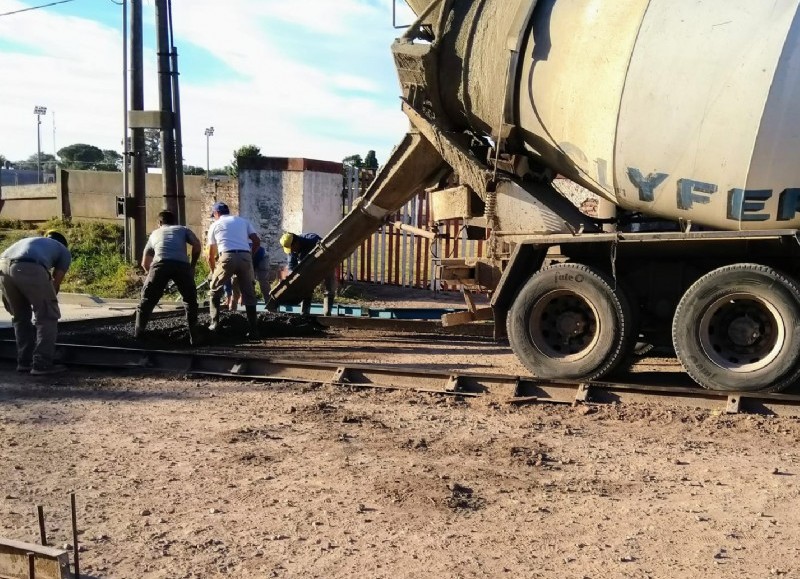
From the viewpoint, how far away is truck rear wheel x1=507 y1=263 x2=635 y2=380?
636 cm

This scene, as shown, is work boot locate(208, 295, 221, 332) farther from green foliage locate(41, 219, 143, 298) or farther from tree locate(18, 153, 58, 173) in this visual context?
tree locate(18, 153, 58, 173)

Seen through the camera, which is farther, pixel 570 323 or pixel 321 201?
pixel 321 201

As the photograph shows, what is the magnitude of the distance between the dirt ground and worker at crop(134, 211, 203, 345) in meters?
2.09

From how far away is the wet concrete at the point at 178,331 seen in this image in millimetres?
8773

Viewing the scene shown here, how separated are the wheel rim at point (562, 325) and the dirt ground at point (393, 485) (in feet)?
2.79

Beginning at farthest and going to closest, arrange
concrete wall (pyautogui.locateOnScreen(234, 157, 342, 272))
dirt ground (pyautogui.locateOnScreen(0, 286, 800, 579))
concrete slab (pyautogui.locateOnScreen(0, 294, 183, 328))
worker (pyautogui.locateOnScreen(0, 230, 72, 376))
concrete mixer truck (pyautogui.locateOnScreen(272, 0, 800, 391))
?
concrete wall (pyautogui.locateOnScreen(234, 157, 342, 272))
concrete slab (pyautogui.locateOnScreen(0, 294, 183, 328))
worker (pyautogui.locateOnScreen(0, 230, 72, 376))
concrete mixer truck (pyautogui.locateOnScreen(272, 0, 800, 391))
dirt ground (pyautogui.locateOnScreen(0, 286, 800, 579))

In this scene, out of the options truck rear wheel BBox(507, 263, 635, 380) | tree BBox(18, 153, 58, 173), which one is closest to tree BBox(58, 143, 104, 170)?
tree BBox(18, 153, 58, 173)

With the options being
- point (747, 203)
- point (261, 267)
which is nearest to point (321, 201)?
point (261, 267)

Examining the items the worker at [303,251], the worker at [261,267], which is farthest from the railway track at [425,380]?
the worker at [261,267]

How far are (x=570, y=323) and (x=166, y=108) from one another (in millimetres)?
8623

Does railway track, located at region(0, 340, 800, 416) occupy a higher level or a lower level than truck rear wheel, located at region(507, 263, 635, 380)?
lower

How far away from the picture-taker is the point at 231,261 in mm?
9219

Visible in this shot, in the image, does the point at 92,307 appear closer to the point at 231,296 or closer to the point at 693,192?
the point at 231,296

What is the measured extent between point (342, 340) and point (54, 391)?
3696mm
